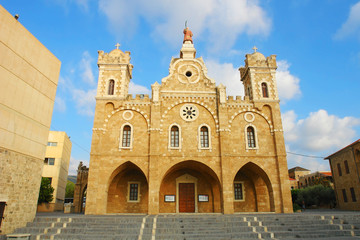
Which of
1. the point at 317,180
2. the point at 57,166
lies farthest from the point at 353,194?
the point at 57,166

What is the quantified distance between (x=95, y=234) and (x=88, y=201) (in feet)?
21.4

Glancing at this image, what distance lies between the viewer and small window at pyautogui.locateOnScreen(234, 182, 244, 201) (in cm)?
2255

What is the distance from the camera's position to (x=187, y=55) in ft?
85.8

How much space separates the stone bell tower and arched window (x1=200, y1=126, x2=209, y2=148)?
7.40m

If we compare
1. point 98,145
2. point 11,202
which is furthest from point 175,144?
point 11,202

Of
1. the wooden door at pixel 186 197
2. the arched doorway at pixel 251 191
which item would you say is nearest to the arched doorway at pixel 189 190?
the wooden door at pixel 186 197

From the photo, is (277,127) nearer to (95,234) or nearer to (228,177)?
(228,177)

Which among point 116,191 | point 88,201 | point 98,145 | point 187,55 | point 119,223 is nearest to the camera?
point 119,223

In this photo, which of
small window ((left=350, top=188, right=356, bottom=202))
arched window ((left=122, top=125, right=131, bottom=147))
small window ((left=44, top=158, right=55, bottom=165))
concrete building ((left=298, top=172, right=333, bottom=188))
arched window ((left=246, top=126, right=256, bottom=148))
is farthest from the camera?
concrete building ((left=298, top=172, right=333, bottom=188))

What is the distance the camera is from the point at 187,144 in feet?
69.4

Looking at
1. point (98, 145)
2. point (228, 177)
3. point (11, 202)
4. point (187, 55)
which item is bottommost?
point (11, 202)

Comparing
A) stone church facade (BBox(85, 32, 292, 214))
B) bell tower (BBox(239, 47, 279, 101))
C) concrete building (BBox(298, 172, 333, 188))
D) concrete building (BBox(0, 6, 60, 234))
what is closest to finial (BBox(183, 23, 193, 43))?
stone church facade (BBox(85, 32, 292, 214))

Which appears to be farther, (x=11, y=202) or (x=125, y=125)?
(x=125, y=125)

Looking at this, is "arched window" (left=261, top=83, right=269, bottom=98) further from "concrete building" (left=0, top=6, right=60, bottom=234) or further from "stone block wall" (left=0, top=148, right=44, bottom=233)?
"stone block wall" (left=0, top=148, right=44, bottom=233)
